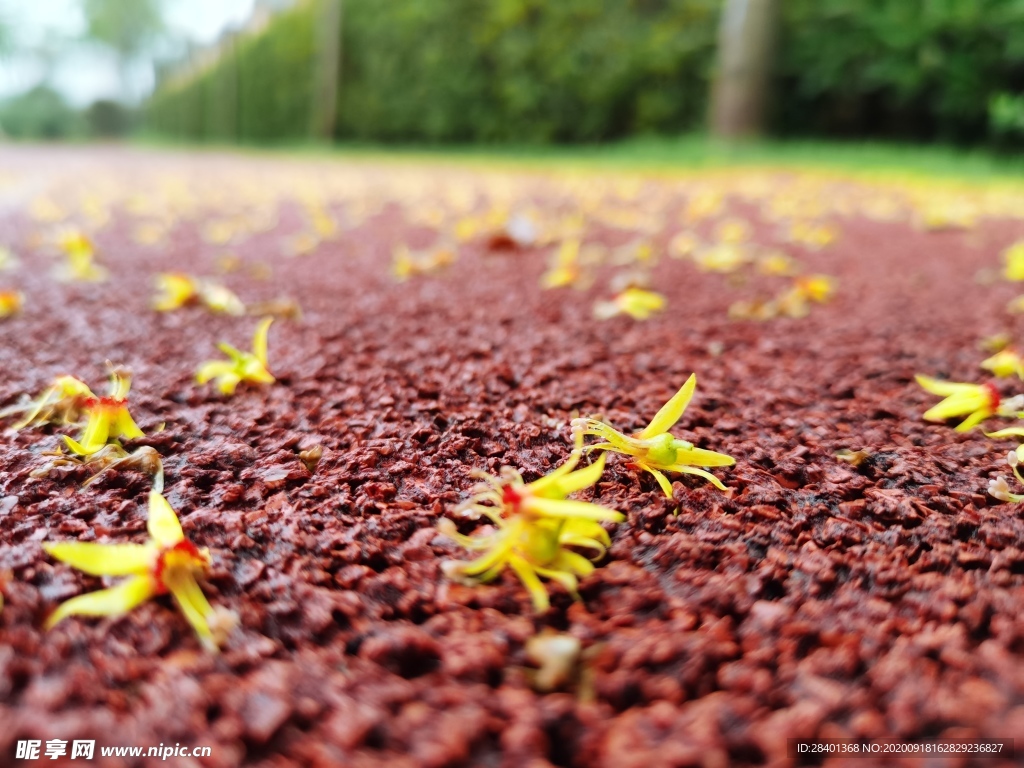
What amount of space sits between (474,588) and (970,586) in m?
0.52

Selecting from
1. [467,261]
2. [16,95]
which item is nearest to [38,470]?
[467,261]

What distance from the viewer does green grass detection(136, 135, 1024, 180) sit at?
7047 millimetres

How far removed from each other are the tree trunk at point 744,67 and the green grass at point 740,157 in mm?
335

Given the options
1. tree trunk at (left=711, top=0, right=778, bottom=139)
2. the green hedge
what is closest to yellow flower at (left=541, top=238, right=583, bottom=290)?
the green hedge

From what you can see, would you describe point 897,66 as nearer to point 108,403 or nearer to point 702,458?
point 702,458

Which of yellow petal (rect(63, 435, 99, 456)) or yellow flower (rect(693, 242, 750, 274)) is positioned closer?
yellow petal (rect(63, 435, 99, 456))

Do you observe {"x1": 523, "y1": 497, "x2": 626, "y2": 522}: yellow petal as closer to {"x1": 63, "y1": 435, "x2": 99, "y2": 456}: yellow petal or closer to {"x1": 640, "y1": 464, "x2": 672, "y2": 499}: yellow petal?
{"x1": 640, "y1": 464, "x2": 672, "y2": 499}: yellow petal

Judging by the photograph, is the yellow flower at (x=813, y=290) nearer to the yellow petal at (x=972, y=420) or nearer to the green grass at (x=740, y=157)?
the yellow petal at (x=972, y=420)

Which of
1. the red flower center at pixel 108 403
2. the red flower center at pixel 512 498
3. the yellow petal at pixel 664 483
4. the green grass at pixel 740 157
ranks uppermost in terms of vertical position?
the green grass at pixel 740 157

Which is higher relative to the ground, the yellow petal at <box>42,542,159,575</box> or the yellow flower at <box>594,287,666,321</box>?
the yellow flower at <box>594,287,666,321</box>

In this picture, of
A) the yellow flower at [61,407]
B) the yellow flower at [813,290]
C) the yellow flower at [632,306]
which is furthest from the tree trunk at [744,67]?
the yellow flower at [61,407]

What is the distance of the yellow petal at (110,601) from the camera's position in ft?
2.28

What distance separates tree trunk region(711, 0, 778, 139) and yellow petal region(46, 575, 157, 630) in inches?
395

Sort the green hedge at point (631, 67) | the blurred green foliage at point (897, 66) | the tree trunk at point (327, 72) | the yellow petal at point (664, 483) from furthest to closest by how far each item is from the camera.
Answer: the tree trunk at point (327, 72), the green hedge at point (631, 67), the blurred green foliage at point (897, 66), the yellow petal at point (664, 483)
